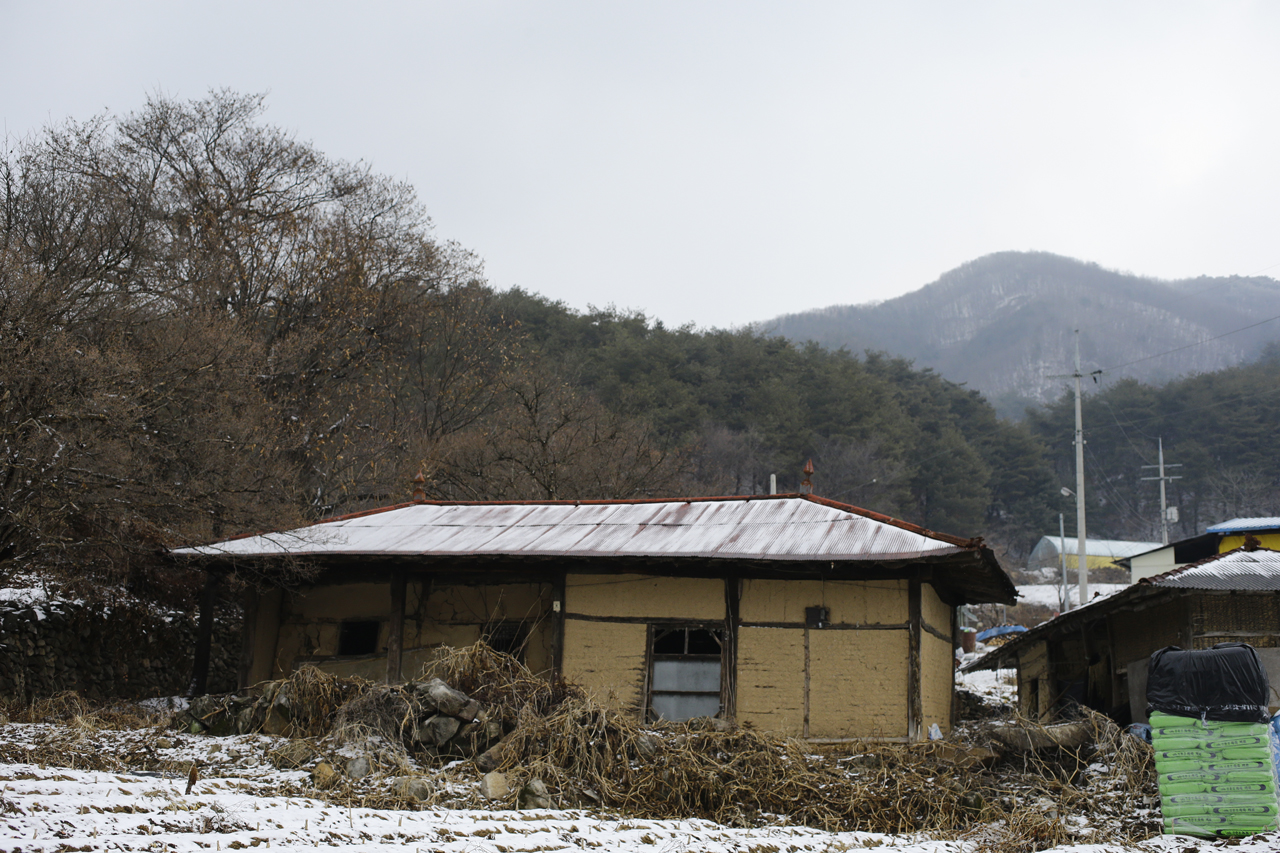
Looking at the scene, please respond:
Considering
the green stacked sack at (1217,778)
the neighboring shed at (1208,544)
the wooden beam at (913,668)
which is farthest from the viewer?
the neighboring shed at (1208,544)

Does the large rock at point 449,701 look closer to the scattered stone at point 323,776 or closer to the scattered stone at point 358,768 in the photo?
the scattered stone at point 358,768

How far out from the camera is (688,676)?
1337 centimetres

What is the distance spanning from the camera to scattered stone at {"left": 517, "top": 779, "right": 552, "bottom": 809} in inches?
393

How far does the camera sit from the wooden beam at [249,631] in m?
15.0

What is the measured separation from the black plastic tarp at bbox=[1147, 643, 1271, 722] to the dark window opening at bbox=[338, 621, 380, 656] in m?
10.7

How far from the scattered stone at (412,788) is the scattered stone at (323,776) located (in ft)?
2.46

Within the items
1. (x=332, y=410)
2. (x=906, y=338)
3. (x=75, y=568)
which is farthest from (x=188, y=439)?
(x=906, y=338)

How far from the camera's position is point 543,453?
2788 centimetres

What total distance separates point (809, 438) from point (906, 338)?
129932 millimetres

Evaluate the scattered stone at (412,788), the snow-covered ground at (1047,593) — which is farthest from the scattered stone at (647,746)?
the snow-covered ground at (1047,593)

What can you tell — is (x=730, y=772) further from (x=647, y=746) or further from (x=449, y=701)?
(x=449, y=701)

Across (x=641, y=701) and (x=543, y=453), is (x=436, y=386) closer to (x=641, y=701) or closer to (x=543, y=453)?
(x=543, y=453)

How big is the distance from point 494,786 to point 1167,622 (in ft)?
30.1

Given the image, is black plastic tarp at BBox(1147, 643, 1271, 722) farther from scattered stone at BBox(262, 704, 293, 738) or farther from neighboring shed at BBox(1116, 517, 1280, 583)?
scattered stone at BBox(262, 704, 293, 738)
